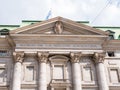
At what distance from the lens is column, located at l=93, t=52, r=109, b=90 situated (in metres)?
34.7

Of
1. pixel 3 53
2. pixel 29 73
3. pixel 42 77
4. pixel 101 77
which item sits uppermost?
pixel 3 53

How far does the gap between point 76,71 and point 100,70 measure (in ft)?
11.3

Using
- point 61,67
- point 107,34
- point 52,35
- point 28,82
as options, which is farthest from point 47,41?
point 107,34

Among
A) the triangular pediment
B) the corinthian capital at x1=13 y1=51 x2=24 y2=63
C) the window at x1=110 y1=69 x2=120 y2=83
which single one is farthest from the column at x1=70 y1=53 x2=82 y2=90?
the corinthian capital at x1=13 y1=51 x2=24 y2=63

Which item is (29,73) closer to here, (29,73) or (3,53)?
(29,73)

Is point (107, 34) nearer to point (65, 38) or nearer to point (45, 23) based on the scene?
point (65, 38)

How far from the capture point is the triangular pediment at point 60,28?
126 ft

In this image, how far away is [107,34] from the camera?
1506 inches

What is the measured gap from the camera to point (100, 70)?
3591 centimetres

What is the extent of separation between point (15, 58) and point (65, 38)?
8.00m

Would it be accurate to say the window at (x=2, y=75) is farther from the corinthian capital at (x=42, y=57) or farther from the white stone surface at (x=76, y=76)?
the white stone surface at (x=76, y=76)

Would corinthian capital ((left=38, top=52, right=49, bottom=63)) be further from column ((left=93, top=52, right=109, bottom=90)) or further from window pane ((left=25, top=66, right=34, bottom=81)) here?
column ((left=93, top=52, right=109, bottom=90))

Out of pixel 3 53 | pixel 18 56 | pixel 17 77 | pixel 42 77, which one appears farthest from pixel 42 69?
pixel 3 53

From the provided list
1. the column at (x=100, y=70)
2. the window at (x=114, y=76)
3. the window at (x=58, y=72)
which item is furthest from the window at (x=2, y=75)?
the window at (x=114, y=76)
